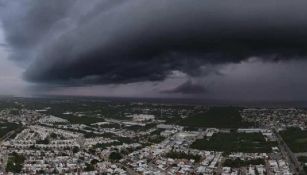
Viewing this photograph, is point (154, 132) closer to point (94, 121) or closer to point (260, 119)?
point (94, 121)

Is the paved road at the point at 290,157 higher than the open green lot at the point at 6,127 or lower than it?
lower

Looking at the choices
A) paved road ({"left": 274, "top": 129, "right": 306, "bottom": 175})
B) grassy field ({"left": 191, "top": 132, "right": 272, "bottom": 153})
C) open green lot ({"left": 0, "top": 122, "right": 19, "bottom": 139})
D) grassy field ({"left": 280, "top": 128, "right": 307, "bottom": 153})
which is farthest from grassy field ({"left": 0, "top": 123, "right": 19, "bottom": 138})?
grassy field ({"left": 280, "top": 128, "right": 307, "bottom": 153})

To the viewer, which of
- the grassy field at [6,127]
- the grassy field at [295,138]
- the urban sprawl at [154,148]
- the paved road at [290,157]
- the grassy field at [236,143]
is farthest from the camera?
the grassy field at [6,127]

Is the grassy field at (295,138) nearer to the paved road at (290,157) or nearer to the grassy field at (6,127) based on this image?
the paved road at (290,157)

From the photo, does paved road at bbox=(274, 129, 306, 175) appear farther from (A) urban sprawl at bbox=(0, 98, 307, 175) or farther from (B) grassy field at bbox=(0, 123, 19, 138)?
(B) grassy field at bbox=(0, 123, 19, 138)

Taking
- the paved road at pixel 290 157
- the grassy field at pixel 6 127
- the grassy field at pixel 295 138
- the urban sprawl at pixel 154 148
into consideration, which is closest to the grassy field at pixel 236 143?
the urban sprawl at pixel 154 148

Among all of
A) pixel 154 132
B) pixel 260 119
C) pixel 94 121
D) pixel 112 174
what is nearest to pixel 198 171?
pixel 112 174
